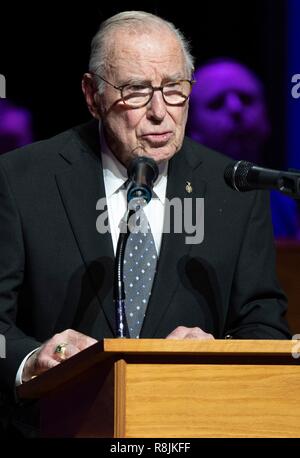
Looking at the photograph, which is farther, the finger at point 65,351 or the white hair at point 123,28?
the white hair at point 123,28

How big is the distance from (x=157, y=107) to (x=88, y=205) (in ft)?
0.94

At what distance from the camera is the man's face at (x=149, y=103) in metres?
2.67

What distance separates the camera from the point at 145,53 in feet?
8.86

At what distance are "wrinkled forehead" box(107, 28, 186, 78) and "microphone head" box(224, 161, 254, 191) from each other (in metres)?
0.63

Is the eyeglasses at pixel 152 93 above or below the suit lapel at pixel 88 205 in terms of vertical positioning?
above

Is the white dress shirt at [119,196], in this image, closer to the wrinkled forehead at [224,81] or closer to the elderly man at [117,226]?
the elderly man at [117,226]

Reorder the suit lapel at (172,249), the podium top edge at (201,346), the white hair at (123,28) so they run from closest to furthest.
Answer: the podium top edge at (201,346) → the suit lapel at (172,249) → the white hair at (123,28)

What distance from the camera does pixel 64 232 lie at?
2717 millimetres

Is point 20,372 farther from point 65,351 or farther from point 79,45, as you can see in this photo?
point 79,45

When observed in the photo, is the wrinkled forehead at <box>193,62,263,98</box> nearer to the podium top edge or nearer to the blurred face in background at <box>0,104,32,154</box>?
the blurred face in background at <box>0,104,32,154</box>

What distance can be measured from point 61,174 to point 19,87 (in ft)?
5.04

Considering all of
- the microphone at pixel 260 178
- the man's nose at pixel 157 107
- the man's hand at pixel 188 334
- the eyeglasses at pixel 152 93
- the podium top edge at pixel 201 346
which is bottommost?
the podium top edge at pixel 201 346

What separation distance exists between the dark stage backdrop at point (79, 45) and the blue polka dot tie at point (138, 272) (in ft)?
4.92

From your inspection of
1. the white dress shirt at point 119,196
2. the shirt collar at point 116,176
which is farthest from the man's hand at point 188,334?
the shirt collar at point 116,176
